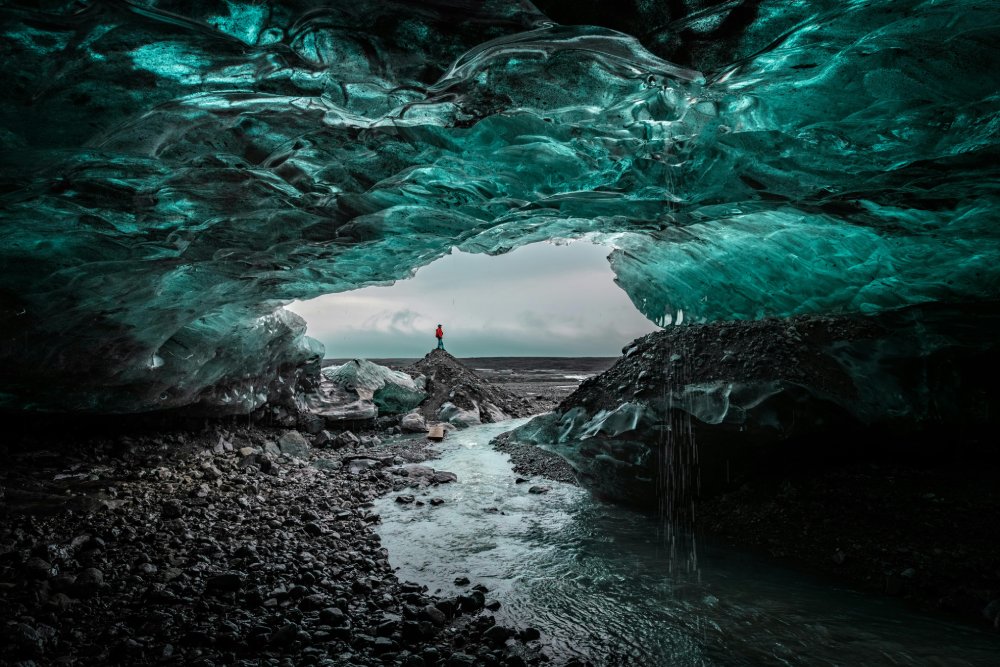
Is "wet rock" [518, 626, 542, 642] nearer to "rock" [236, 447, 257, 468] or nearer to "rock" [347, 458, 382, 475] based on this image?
"rock" [347, 458, 382, 475]

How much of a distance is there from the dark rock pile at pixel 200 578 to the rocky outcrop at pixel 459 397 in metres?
7.48

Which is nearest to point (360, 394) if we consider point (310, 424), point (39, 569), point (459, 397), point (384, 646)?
point (310, 424)

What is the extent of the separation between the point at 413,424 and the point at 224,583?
341 inches

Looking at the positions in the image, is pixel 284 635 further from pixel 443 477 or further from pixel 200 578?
pixel 443 477

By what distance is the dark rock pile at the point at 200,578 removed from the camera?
2.93 metres

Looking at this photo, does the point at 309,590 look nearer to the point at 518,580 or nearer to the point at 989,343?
the point at 518,580

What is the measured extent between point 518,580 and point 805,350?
15.4 ft

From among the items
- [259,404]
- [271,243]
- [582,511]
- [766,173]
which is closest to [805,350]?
[766,173]

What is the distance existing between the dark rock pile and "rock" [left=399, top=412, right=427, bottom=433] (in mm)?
5497

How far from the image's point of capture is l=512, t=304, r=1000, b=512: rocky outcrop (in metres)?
5.66

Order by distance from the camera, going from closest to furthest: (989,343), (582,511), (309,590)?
(309,590) < (989,343) < (582,511)

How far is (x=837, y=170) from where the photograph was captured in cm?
410

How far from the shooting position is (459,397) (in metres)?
14.7

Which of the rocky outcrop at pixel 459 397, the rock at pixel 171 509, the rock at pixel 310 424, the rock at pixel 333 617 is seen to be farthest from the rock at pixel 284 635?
the rocky outcrop at pixel 459 397
